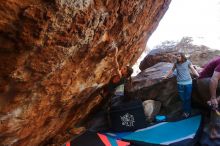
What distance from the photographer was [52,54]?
2.65 meters

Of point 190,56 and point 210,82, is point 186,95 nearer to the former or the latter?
point 210,82

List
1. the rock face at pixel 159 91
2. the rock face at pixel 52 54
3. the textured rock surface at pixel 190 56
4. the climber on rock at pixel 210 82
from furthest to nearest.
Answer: the textured rock surface at pixel 190 56 → the rock face at pixel 159 91 → the climber on rock at pixel 210 82 → the rock face at pixel 52 54

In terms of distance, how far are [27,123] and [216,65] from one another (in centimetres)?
319

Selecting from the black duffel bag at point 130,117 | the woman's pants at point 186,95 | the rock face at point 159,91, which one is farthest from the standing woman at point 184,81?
the black duffel bag at point 130,117

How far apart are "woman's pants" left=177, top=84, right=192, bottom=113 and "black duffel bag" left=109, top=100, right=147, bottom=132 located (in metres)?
0.80

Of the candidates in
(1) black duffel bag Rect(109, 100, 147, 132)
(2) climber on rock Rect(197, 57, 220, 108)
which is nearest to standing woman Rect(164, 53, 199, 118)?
(2) climber on rock Rect(197, 57, 220, 108)

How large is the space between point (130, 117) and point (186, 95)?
1085 millimetres

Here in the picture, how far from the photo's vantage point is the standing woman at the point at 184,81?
17.0 ft

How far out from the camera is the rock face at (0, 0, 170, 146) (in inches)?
87.4

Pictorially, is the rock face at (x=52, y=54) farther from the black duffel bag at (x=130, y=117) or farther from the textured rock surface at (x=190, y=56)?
the textured rock surface at (x=190, y=56)

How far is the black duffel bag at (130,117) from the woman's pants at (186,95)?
797mm

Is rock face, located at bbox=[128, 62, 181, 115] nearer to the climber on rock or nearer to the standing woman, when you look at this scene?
the standing woman

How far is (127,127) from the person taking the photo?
5168 mm

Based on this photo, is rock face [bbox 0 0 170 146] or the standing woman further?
the standing woman
